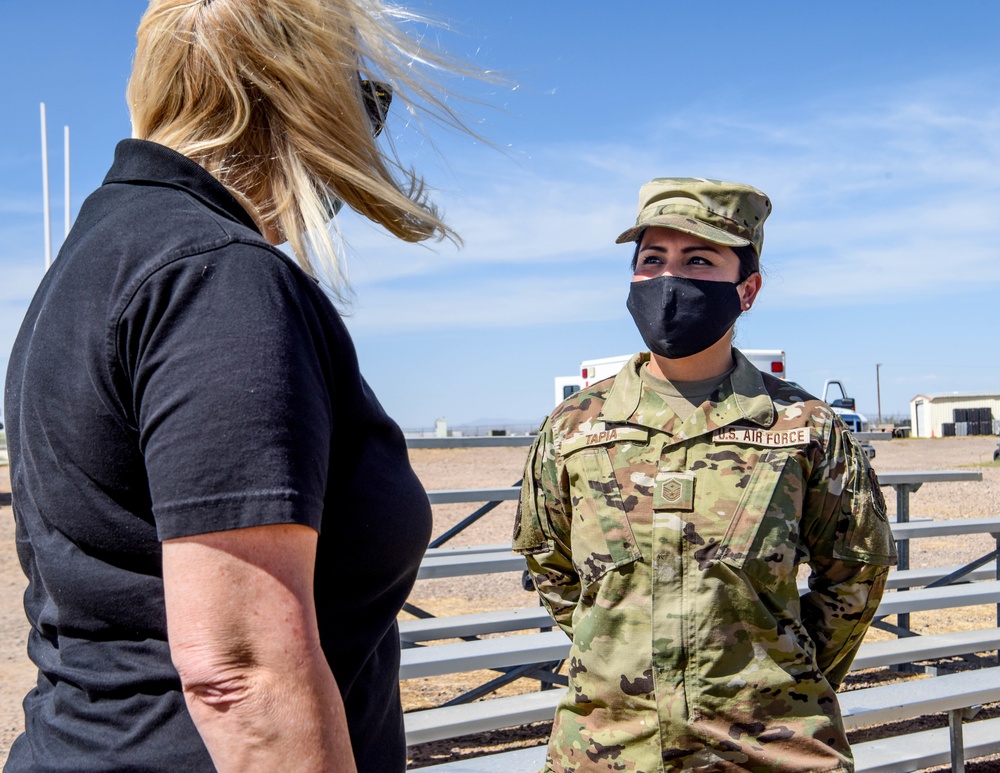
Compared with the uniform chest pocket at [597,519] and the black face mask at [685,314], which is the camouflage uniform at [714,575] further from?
the black face mask at [685,314]

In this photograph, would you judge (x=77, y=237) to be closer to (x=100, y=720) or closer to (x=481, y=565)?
(x=100, y=720)

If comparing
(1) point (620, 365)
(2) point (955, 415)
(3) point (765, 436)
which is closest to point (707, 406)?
(3) point (765, 436)

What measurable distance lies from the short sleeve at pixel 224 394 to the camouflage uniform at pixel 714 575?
1447 mm

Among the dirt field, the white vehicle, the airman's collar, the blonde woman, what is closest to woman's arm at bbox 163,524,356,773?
the blonde woman

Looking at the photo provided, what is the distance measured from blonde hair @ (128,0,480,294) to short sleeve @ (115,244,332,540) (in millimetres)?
180

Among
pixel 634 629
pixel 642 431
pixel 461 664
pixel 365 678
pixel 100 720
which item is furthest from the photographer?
pixel 461 664

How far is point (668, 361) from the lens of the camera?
245cm

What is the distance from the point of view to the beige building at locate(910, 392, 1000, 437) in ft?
139

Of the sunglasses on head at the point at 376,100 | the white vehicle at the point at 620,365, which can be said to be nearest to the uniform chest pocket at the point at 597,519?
the sunglasses on head at the point at 376,100

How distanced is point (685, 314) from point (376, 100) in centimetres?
139

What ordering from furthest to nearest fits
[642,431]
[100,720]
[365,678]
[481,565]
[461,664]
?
[481,565] → [461,664] → [642,431] → [365,678] → [100,720]

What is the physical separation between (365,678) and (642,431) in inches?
52.9

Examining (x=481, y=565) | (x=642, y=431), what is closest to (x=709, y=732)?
(x=642, y=431)

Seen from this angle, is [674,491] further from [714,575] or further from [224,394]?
[224,394]
